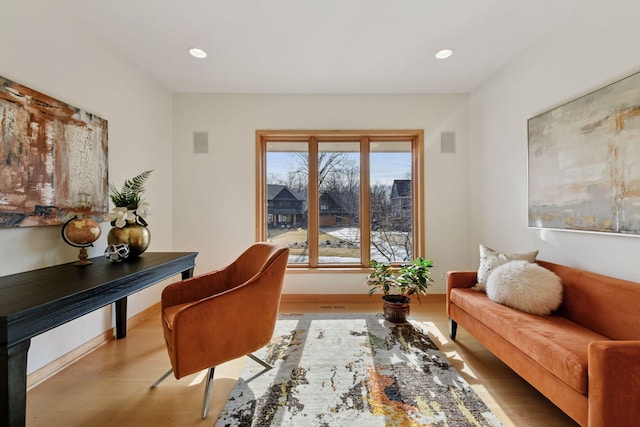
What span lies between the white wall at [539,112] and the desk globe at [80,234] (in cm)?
349

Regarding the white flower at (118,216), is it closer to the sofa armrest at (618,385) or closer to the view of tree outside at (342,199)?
the view of tree outside at (342,199)

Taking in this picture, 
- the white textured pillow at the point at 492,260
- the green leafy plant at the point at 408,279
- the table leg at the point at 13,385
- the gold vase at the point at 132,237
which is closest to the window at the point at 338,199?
the green leafy plant at the point at 408,279

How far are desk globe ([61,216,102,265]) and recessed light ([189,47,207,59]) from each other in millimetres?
1731

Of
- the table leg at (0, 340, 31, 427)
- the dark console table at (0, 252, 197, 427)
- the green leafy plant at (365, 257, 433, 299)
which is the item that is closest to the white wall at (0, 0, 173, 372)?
the dark console table at (0, 252, 197, 427)

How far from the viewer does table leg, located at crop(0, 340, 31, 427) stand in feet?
3.07

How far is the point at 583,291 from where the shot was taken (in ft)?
5.66

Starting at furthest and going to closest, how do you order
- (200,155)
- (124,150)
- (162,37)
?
(200,155), (124,150), (162,37)

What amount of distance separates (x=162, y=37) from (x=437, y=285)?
12.7 ft

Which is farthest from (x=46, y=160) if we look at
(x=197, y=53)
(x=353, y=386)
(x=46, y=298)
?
(x=353, y=386)

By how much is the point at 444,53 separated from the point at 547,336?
2421 mm

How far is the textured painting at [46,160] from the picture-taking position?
5.16 feet

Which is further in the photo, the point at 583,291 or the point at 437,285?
the point at 437,285

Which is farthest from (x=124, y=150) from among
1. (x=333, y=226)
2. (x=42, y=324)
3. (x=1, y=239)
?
(x=333, y=226)

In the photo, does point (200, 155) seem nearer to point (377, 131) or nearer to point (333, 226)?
point (333, 226)
